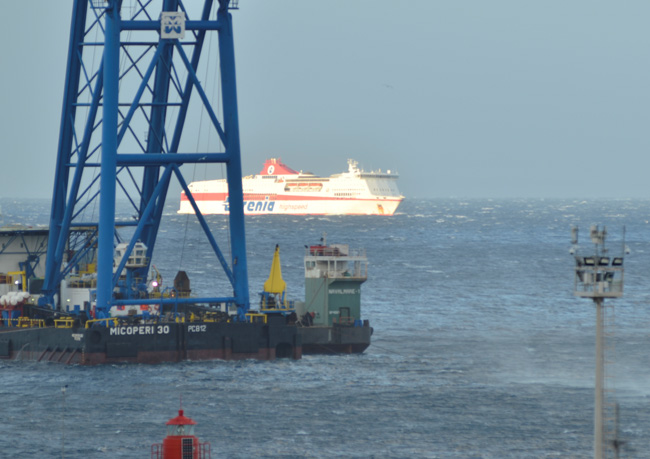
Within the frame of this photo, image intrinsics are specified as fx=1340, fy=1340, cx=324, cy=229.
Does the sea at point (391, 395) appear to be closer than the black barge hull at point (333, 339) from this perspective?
Yes

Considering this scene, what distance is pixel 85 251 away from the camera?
59.6 m

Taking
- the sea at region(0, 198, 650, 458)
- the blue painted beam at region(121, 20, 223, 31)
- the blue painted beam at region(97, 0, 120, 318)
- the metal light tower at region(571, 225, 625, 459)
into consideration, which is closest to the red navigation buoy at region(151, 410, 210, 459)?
the metal light tower at region(571, 225, 625, 459)

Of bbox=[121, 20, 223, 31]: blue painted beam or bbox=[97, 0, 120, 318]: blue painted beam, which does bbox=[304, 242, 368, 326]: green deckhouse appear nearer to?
bbox=[97, 0, 120, 318]: blue painted beam

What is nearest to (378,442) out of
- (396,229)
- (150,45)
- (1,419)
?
(1,419)

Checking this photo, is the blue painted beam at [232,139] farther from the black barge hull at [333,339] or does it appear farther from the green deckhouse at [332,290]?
the green deckhouse at [332,290]

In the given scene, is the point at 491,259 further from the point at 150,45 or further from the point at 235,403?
the point at 235,403

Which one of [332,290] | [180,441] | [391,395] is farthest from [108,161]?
[180,441]

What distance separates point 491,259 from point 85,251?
67.5 metres

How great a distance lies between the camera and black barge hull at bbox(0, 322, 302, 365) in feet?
162

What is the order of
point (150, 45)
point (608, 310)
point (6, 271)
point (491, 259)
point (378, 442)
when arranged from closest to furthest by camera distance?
point (378, 442), point (150, 45), point (6, 271), point (608, 310), point (491, 259)

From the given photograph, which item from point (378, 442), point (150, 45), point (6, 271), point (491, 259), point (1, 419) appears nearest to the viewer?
point (378, 442)

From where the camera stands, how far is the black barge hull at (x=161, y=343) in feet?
162

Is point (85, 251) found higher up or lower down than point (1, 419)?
higher up

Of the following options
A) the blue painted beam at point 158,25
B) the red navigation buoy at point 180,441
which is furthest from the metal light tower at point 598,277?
the blue painted beam at point 158,25
